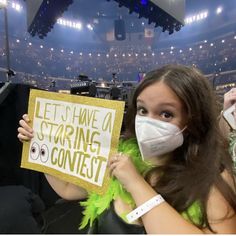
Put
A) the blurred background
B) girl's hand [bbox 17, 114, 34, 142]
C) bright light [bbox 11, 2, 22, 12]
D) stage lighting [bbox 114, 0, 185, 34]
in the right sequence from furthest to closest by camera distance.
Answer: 1. the blurred background
2. bright light [bbox 11, 2, 22, 12]
3. stage lighting [bbox 114, 0, 185, 34]
4. girl's hand [bbox 17, 114, 34, 142]

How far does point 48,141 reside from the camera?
0.89 metres

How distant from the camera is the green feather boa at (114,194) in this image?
87cm

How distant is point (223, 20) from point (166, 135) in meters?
8.43

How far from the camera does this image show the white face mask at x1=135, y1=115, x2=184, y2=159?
784 millimetres

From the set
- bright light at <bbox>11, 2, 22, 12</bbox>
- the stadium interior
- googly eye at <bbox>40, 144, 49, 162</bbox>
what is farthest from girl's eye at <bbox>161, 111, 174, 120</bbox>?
bright light at <bbox>11, 2, 22, 12</bbox>

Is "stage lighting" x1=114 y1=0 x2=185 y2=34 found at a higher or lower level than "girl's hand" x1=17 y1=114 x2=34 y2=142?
higher

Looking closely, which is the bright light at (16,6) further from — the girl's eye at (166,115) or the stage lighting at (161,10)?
the girl's eye at (166,115)

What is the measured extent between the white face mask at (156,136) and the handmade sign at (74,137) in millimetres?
67

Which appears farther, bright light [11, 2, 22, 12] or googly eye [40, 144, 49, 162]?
bright light [11, 2, 22, 12]

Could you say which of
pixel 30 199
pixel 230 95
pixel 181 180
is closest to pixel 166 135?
pixel 181 180

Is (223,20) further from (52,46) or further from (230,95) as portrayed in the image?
(230,95)

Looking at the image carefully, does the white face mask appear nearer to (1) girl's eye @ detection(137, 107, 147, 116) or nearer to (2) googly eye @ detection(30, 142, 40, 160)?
(1) girl's eye @ detection(137, 107, 147, 116)

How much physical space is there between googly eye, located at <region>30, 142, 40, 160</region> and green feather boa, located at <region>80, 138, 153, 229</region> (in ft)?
0.68

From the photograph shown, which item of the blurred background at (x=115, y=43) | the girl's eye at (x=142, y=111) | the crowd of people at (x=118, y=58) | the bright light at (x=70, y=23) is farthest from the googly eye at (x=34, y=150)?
the bright light at (x=70, y=23)
